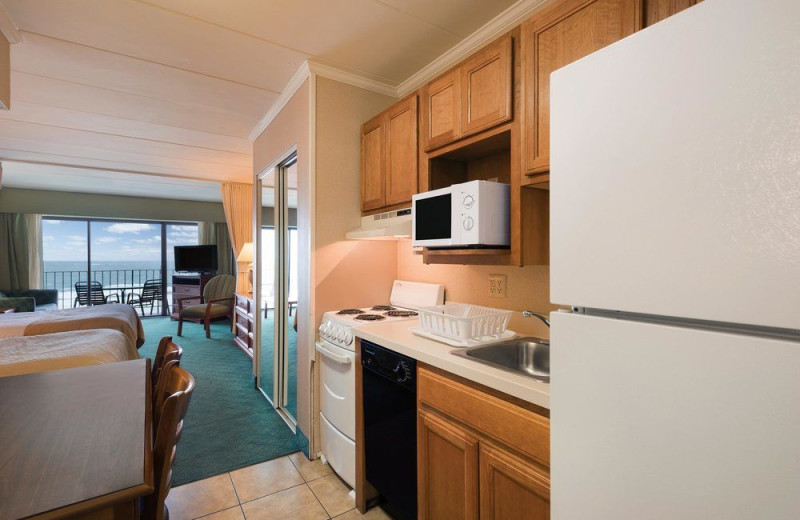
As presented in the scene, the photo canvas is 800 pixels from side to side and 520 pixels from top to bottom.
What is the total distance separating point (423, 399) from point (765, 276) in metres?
1.21

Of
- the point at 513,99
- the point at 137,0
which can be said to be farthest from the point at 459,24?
the point at 137,0

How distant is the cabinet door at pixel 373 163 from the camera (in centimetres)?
235

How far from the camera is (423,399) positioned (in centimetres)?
154

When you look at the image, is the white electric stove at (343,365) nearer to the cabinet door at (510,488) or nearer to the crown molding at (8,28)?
the cabinet door at (510,488)

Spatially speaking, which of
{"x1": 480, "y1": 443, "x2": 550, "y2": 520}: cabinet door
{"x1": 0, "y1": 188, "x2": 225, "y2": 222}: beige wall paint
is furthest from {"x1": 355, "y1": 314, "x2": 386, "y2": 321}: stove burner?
{"x1": 0, "y1": 188, "x2": 225, "y2": 222}: beige wall paint

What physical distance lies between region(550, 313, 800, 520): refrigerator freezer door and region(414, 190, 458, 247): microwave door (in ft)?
3.17

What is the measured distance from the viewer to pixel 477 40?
6.79 feet

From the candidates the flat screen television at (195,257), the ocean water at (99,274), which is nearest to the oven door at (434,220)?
the flat screen television at (195,257)

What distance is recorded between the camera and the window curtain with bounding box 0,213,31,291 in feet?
20.5

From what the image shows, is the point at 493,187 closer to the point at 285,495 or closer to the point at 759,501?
the point at 759,501

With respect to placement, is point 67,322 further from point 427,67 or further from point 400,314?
point 427,67

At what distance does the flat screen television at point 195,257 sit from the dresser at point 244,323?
8.84 feet

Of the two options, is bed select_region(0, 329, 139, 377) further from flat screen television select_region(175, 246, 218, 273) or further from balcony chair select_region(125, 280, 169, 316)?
balcony chair select_region(125, 280, 169, 316)

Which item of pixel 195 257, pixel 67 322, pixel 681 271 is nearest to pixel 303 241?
pixel 681 271
